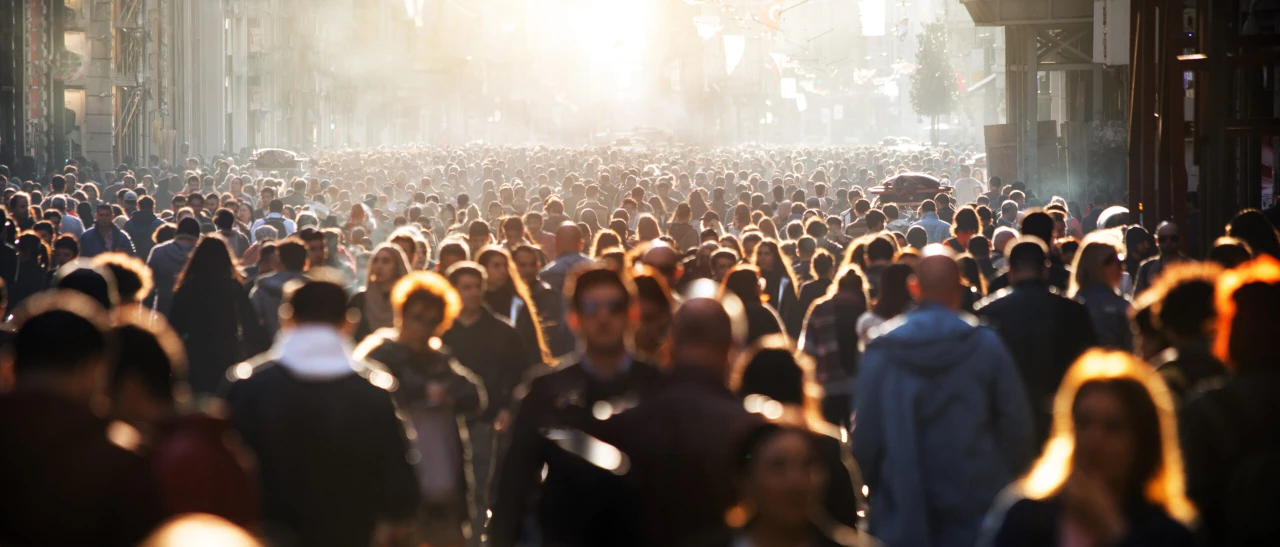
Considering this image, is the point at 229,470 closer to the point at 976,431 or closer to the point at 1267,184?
the point at 976,431

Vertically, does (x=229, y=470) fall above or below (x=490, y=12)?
below

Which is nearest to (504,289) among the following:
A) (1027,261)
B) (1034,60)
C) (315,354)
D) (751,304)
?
(751,304)

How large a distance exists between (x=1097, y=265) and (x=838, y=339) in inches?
54.4

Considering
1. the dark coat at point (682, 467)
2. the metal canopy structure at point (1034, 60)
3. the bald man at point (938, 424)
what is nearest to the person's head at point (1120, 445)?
the dark coat at point (682, 467)

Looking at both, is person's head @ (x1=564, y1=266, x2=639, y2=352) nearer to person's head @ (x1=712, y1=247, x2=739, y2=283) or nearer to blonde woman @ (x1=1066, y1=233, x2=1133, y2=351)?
blonde woman @ (x1=1066, y1=233, x2=1133, y2=351)

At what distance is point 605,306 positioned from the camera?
19.1 feet

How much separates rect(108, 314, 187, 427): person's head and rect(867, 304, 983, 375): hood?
8.47ft

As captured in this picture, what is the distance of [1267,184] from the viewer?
875 inches

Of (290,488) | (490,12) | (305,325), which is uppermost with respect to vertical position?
(490,12)

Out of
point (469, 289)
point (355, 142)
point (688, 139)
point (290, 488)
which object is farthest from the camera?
point (355, 142)

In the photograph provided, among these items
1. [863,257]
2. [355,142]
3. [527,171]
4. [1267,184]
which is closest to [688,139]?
[355,142]

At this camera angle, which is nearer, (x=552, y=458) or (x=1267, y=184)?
(x=552, y=458)

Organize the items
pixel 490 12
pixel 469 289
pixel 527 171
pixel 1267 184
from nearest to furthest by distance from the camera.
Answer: pixel 469 289, pixel 1267 184, pixel 527 171, pixel 490 12

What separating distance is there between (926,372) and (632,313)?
3.68ft
